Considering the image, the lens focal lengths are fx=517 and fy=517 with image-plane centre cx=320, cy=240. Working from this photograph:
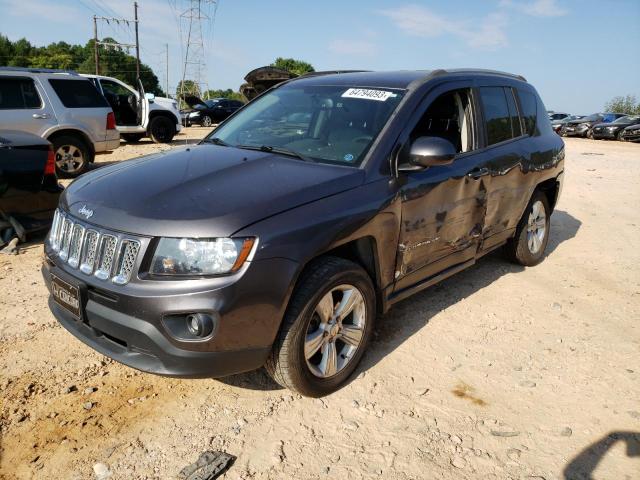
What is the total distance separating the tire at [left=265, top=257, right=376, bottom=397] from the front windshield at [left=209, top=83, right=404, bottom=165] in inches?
29.1

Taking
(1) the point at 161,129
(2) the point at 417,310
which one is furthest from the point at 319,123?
(1) the point at 161,129

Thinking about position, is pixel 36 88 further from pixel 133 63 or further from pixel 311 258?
pixel 133 63

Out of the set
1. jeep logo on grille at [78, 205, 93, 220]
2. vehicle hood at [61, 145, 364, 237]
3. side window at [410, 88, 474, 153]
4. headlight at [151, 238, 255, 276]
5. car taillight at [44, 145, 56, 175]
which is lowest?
car taillight at [44, 145, 56, 175]

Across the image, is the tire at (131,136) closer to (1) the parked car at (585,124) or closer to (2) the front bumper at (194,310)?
(2) the front bumper at (194,310)

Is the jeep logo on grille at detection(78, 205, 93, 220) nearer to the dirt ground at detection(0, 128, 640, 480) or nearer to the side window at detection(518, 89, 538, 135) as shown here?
the dirt ground at detection(0, 128, 640, 480)

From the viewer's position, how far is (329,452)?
255 cm

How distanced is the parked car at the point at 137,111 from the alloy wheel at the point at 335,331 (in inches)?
469

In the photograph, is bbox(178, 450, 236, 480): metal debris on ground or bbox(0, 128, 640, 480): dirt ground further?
bbox(0, 128, 640, 480): dirt ground

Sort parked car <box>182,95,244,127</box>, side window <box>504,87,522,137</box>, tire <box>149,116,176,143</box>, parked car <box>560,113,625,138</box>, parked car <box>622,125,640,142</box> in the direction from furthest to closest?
parked car <box>560,113,625,138</box> < parked car <box>182,95,244,127</box> < parked car <box>622,125,640,142</box> < tire <box>149,116,176,143</box> < side window <box>504,87,522,137</box>

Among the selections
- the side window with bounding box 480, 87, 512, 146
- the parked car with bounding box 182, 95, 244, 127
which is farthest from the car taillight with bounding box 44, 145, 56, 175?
the parked car with bounding box 182, 95, 244, 127

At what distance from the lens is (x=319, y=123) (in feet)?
11.6

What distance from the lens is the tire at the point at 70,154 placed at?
30.4 feet

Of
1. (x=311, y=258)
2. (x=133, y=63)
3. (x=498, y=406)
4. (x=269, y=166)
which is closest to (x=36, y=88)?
(x=269, y=166)

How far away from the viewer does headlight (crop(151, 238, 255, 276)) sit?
2.36 metres
